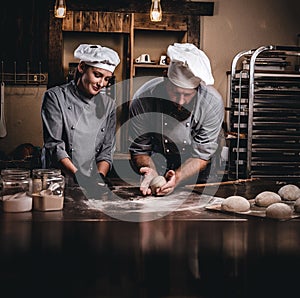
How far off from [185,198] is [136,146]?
1216 mm

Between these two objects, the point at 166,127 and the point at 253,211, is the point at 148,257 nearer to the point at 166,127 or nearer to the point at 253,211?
the point at 253,211

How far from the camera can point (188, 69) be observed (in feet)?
12.2

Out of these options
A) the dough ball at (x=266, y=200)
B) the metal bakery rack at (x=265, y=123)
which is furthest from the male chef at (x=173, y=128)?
the metal bakery rack at (x=265, y=123)

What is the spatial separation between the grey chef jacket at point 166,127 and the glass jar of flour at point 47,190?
153 centimetres

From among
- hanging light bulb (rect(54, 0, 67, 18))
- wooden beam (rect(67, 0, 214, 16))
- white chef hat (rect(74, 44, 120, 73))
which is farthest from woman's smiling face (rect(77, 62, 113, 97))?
wooden beam (rect(67, 0, 214, 16))

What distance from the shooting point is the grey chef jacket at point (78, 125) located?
414cm

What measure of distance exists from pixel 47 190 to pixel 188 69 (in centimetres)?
148

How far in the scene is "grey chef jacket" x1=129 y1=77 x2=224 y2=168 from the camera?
414 cm

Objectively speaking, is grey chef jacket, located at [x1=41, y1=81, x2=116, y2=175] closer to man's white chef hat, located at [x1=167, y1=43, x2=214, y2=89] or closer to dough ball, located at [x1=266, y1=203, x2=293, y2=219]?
man's white chef hat, located at [x1=167, y1=43, x2=214, y2=89]

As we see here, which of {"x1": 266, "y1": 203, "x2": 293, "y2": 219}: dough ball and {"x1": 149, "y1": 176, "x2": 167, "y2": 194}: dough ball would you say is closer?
{"x1": 266, "y1": 203, "x2": 293, "y2": 219}: dough ball

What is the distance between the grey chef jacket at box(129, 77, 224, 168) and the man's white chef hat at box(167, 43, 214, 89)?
14.0 inches

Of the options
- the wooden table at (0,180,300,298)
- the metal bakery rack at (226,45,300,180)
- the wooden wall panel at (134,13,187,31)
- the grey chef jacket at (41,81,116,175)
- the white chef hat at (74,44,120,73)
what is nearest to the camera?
the wooden table at (0,180,300,298)

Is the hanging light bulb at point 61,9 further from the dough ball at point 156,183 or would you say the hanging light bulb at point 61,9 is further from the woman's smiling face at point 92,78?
the dough ball at point 156,183

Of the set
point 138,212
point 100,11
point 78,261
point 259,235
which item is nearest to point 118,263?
point 78,261
